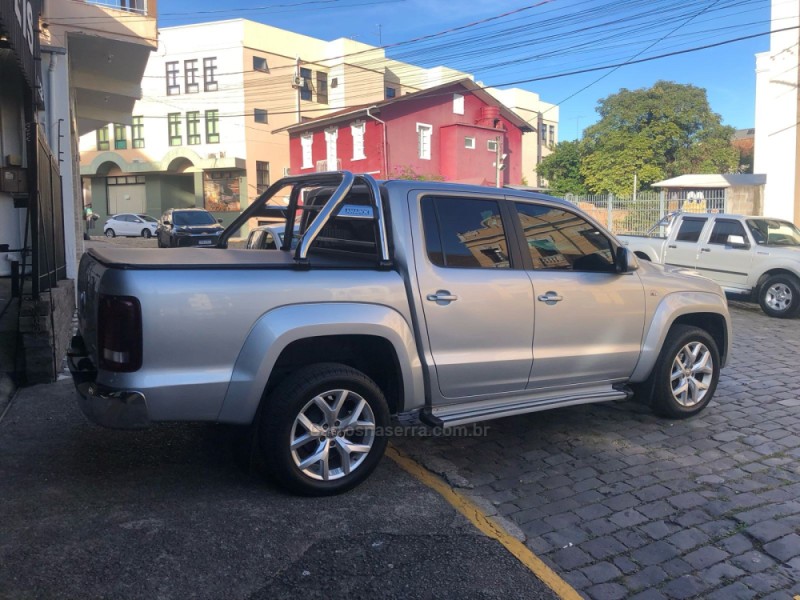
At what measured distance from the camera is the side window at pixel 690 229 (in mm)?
13490

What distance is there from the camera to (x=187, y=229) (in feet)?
81.6

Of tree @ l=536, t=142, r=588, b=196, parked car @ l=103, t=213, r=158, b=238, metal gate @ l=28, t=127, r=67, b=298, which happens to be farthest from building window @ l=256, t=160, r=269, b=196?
metal gate @ l=28, t=127, r=67, b=298

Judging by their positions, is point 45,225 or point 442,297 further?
point 45,225

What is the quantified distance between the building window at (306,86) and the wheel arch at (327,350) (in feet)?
135

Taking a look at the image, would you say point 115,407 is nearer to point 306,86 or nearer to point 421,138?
point 421,138

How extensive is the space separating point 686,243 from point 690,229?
0.30 metres

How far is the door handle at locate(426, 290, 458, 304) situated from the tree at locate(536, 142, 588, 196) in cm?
4254

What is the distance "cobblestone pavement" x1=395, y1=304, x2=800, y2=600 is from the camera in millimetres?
3604

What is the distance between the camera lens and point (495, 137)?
41.1 metres

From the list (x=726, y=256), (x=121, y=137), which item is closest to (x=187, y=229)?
(x=726, y=256)

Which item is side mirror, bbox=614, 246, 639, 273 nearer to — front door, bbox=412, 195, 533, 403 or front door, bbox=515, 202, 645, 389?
front door, bbox=515, 202, 645, 389

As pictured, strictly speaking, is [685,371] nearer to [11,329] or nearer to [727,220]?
[11,329]

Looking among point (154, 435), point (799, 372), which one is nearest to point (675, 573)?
point (154, 435)

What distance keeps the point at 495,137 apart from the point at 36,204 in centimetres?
3638
